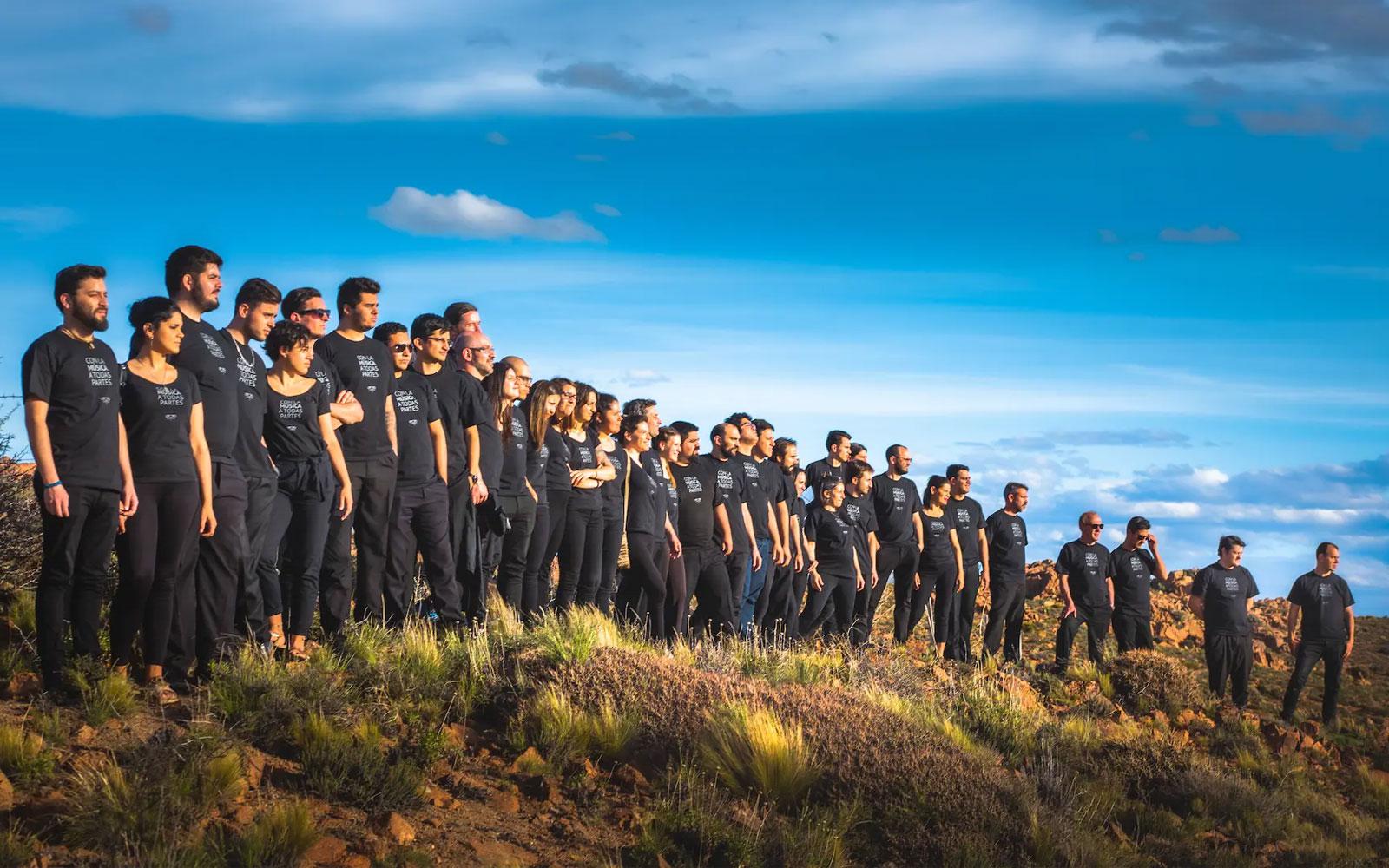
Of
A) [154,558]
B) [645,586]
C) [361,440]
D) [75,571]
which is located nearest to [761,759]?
[361,440]

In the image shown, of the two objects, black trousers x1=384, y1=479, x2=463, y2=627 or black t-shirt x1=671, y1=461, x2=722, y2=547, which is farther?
black t-shirt x1=671, y1=461, x2=722, y2=547

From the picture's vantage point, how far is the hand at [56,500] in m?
6.75

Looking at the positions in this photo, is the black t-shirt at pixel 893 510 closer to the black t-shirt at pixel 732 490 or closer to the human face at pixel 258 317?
the black t-shirt at pixel 732 490

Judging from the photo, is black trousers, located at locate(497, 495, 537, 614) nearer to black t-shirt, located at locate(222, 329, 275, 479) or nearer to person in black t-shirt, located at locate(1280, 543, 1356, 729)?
black t-shirt, located at locate(222, 329, 275, 479)

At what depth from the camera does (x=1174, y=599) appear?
27594 mm

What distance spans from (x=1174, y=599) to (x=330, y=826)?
2429 centimetres

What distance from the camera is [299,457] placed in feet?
26.9

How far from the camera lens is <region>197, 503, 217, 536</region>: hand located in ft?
24.2

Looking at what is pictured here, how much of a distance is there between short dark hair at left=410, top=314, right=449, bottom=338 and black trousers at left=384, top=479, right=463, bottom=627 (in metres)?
1.14

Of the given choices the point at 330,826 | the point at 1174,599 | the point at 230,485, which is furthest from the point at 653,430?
the point at 1174,599

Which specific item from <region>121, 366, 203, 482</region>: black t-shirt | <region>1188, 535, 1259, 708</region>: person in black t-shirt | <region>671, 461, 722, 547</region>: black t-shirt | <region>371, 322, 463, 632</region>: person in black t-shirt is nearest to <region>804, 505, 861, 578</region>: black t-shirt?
<region>671, 461, 722, 547</region>: black t-shirt

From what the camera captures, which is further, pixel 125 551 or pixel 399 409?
pixel 399 409

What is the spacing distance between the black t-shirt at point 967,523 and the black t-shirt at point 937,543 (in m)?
0.30

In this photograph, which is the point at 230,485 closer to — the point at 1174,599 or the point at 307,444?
the point at 307,444
